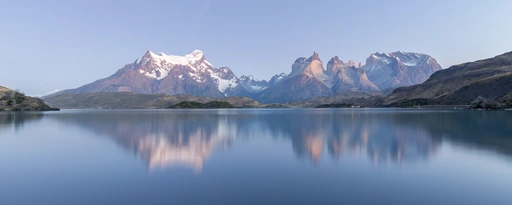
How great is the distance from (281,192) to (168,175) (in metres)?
11.8

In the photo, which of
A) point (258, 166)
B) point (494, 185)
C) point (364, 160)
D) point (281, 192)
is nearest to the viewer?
point (281, 192)

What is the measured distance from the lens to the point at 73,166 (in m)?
33.2

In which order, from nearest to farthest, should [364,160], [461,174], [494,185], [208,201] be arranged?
1. [208,201]
2. [494,185]
3. [461,174]
4. [364,160]

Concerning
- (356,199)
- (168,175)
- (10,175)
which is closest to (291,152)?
(168,175)

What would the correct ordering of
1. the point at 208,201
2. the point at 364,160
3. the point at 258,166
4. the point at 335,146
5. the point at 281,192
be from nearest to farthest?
the point at 208,201 < the point at 281,192 < the point at 258,166 < the point at 364,160 < the point at 335,146

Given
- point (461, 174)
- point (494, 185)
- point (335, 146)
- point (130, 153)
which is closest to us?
point (494, 185)

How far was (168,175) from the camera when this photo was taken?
27938 millimetres

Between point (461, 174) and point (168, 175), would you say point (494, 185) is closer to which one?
point (461, 174)

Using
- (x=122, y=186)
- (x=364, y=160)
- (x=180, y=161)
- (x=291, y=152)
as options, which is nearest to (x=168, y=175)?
(x=122, y=186)

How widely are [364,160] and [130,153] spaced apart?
30872 millimetres

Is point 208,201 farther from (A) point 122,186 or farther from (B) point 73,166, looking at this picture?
(B) point 73,166

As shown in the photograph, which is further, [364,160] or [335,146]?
[335,146]

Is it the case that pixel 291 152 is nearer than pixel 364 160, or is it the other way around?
pixel 364 160

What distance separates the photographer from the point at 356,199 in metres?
20.1
